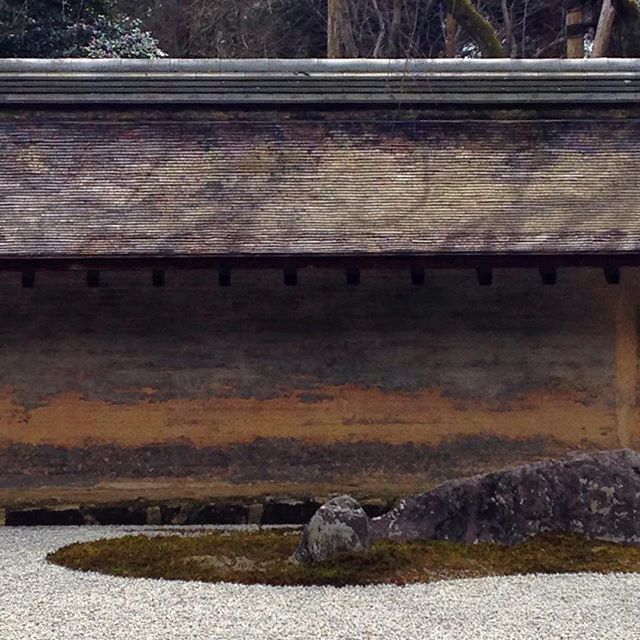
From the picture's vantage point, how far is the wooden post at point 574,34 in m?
18.3

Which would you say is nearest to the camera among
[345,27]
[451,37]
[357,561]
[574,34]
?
[357,561]

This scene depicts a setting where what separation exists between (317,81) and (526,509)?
6.06 m

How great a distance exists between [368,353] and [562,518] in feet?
10.4

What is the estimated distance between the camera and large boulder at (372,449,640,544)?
733 centimetres

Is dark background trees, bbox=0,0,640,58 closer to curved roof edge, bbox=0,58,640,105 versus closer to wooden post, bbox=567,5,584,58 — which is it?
wooden post, bbox=567,5,584,58

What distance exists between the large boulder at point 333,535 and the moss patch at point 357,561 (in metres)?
0.09

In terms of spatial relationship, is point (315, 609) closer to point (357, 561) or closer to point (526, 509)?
point (357, 561)

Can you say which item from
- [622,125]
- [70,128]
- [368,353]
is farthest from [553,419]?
[70,128]

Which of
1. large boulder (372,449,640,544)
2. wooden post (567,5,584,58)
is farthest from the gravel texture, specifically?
wooden post (567,5,584,58)

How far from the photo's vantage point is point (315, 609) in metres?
5.93

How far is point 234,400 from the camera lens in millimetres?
9953

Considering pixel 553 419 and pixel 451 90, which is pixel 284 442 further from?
pixel 451 90

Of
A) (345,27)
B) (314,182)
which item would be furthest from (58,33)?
(314,182)

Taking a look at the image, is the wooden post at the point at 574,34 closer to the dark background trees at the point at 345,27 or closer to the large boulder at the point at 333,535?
the dark background trees at the point at 345,27
